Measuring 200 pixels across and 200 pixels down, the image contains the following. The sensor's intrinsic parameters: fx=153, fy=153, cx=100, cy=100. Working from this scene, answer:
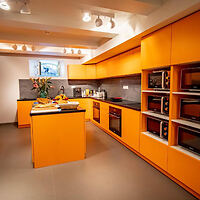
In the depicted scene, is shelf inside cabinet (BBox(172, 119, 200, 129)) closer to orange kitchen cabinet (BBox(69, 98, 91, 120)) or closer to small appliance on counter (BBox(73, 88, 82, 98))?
orange kitchen cabinet (BBox(69, 98, 91, 120))

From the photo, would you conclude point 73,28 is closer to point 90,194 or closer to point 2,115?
point 90,194

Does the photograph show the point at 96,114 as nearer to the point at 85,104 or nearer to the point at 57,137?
the point at 85,104

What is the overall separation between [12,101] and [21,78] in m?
0.84

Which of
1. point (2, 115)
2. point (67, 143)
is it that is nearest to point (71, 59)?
point (2, 115)

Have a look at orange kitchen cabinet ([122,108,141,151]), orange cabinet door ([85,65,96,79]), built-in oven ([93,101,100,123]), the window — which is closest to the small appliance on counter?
orange cabinet door ([85,65,96,79])

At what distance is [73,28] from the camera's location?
2.59m

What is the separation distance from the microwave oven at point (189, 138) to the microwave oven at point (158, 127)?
0.73 feet

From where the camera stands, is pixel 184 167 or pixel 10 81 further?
pixel 10 81

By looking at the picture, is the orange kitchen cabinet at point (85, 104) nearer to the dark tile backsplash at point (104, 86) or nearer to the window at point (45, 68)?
the dark tile backsplash at point (104, 86)

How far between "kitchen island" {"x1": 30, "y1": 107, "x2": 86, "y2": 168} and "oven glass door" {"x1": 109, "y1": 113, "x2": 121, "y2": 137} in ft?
3.33

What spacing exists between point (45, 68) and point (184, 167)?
16.7 ft

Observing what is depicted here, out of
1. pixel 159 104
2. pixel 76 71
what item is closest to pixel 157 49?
pixel 159 104

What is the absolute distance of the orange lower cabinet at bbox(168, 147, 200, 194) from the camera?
1746 mm

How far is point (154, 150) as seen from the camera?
94.1 inches
